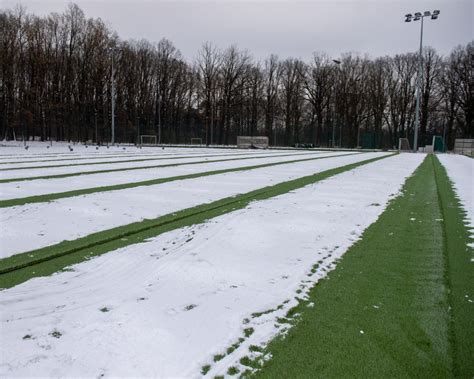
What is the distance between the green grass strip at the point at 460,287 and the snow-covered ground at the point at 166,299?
111cm

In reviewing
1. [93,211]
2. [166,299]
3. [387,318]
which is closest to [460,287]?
[387,318]

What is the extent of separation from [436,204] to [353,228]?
318 centimetres

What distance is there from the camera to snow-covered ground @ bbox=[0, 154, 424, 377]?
241cm

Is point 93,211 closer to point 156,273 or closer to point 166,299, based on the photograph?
point 156,273

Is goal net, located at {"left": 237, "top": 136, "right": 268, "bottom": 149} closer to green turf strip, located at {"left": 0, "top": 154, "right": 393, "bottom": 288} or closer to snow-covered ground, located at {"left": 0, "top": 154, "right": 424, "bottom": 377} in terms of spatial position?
green turf strip, located at {"left": 0, "top": 154, "right": 393, "bottom": 288}

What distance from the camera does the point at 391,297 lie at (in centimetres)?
339

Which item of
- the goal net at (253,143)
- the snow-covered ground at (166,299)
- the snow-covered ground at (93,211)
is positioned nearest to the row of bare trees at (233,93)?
the goal net at (253,143)

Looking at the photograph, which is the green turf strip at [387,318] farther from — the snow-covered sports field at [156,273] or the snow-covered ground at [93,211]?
the snow-covered ground at [93,211]

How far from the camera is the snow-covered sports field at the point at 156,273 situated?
2.48 metres

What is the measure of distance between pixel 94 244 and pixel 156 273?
51.3 inches

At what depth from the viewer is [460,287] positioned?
12.0 ft

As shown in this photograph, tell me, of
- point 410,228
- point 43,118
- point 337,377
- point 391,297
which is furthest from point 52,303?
point 43,118

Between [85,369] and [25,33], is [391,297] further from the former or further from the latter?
[25,33]

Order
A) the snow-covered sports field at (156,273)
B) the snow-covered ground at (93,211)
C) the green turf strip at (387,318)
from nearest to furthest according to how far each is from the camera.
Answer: the green turf strip at (387,318) < the snow-covered sports field at (156,273) < the snow-covered ground at (93,211)
